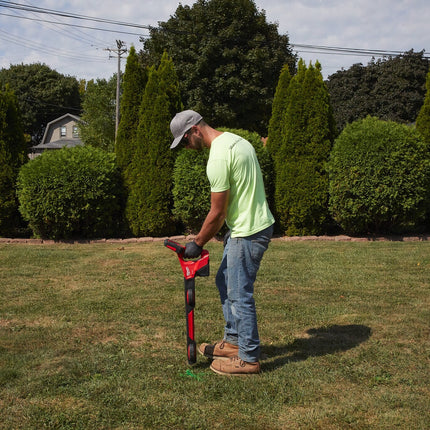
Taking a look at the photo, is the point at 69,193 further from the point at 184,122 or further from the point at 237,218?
the point at 237,218

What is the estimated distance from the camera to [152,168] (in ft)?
33.8

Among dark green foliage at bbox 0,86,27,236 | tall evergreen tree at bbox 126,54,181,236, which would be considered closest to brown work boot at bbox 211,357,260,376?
tall evergreen tree at bbox 126,54,181,236

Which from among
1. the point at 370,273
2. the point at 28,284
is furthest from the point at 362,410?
the point at 28,284

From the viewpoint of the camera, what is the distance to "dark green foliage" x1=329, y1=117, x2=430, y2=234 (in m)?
9.34

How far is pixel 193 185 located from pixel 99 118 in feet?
85.3

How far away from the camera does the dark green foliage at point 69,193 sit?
9.61 meters

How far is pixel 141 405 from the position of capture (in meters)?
3.07

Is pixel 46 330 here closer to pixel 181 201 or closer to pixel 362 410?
pixel 362 410

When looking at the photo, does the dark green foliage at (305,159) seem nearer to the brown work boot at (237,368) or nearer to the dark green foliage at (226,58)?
the brown work boot at (237,368)

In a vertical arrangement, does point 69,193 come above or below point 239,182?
below

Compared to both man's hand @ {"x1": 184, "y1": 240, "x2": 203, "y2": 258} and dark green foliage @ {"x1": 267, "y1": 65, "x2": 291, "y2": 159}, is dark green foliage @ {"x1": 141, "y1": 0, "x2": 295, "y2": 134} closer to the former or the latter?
dark green foliage @ {"x1": 267, "y1": 65, "x2": 291, "y2": 159}

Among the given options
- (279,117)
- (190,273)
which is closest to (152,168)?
(279,117)

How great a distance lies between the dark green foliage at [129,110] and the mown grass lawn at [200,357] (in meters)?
3.91

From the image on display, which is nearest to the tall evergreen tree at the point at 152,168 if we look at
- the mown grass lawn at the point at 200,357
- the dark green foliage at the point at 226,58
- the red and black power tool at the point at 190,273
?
the mown grass lawn at the point at 200,357
